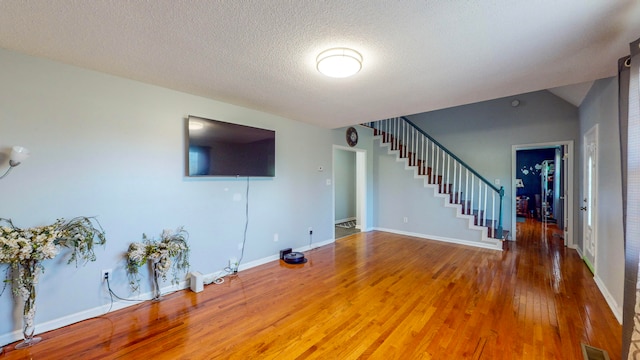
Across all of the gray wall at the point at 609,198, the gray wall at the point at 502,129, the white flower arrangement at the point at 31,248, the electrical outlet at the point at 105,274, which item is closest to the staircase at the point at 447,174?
the gray wall at the point at 502,129

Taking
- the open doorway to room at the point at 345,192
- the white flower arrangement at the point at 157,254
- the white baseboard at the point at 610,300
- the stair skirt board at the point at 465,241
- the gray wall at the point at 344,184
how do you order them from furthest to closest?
the gray wall at the point at 344,184
the open doorway to room at the point at 345,192
the stair skirt board at the point at 465,241
the white flower arrangement at the point at 157,254
the white baseboard at the point at 610,300

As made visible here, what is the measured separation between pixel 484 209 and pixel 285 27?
17.0ft

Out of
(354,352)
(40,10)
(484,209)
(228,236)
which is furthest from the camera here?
(484,209)

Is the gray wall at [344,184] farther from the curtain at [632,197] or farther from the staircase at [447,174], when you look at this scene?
the curtain at [632,197]

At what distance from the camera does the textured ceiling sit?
1.47 metres

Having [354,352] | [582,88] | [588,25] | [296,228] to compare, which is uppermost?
[582,88]

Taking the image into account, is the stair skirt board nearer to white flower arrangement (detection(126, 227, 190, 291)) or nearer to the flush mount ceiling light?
the flush mount ceiling light

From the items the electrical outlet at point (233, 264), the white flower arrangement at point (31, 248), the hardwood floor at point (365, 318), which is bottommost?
the hardwood floor at point (365, 318)

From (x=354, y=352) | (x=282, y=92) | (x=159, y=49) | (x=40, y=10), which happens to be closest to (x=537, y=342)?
(x=354, y=352)

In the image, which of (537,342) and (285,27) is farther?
(537,342)

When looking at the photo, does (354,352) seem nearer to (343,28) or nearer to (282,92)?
(343,28)

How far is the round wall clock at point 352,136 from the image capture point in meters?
5.38

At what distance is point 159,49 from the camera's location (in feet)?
6.38

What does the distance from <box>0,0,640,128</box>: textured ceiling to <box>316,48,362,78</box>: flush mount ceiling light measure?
0.19 feet
